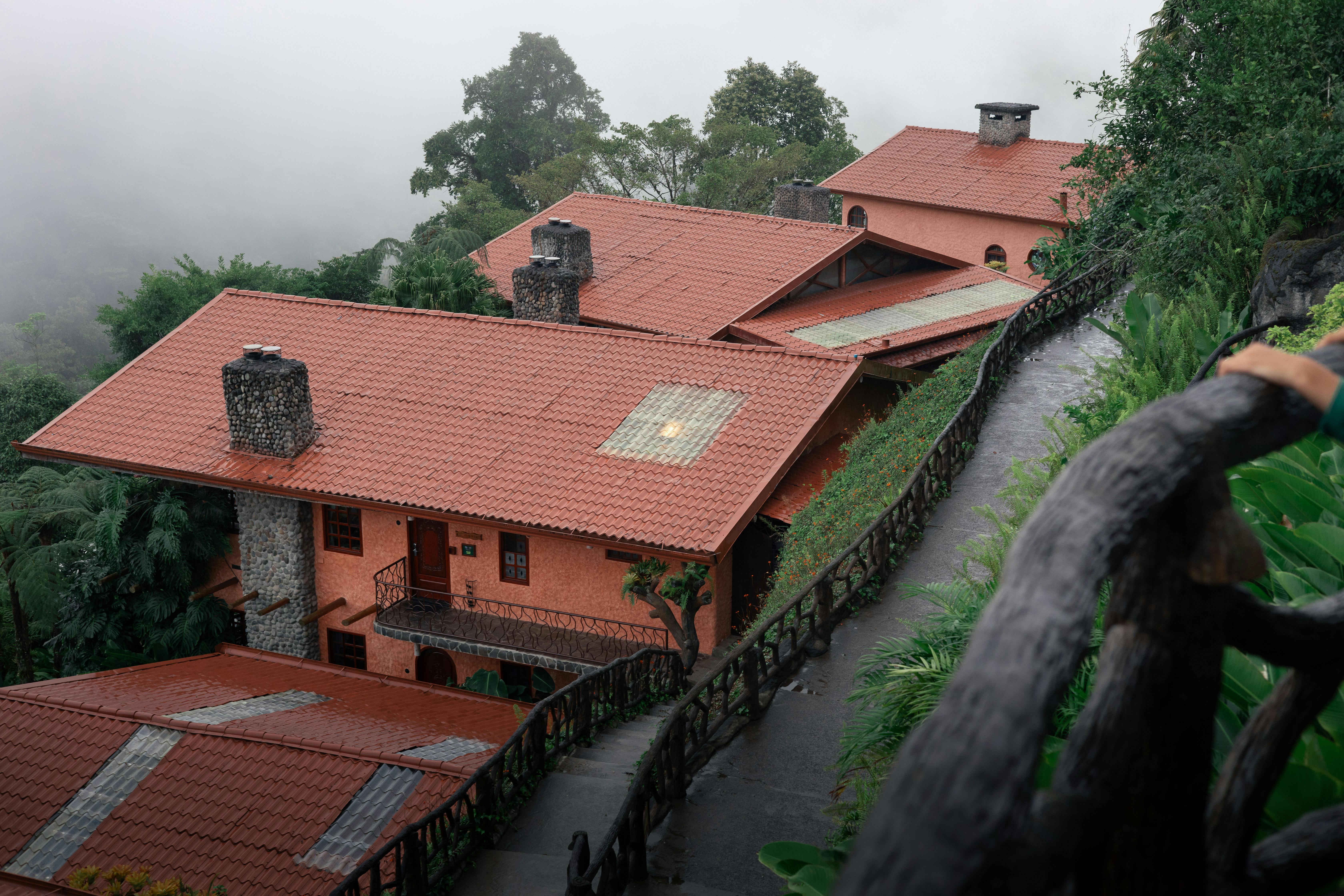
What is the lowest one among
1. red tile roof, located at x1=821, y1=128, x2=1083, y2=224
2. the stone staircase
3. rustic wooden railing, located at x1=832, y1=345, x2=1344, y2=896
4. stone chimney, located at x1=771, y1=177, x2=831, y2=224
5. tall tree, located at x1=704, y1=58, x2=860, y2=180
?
the stone staircase

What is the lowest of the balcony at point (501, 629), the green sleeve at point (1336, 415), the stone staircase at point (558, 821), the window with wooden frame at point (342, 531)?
the balcony at point (501, 629)

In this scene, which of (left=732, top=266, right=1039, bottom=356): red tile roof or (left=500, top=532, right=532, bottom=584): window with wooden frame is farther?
(left=732, top=266, right=1039, bottom=356): red tile roof

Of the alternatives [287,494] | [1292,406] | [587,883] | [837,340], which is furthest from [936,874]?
[837,340]

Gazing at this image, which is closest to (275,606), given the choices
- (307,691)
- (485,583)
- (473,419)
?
(307,691)

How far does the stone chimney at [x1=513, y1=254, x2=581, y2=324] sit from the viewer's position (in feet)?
82.3

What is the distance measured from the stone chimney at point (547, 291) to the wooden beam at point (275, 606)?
8934 mm

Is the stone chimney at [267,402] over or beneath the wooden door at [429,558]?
over

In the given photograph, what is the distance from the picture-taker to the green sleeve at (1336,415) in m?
2.83

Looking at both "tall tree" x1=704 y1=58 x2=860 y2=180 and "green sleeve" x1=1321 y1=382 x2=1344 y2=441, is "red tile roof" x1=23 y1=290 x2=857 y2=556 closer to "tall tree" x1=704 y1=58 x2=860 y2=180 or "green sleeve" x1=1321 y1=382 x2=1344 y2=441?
"green sleeve" x1=1321 y1=382 x2=1344 y2=441

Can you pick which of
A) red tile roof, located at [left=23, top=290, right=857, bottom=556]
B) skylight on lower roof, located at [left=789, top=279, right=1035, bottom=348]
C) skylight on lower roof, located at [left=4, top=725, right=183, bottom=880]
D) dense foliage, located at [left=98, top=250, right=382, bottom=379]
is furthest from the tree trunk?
skylight on lower roof, located at [left=789, top=279, right=1035, bottom=348]

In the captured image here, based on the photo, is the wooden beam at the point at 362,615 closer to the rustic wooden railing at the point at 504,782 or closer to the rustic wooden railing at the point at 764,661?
the rustic wooden railing at the point at 504,782

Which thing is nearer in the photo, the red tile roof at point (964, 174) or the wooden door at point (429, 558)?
the wooden door at point (429, 558)

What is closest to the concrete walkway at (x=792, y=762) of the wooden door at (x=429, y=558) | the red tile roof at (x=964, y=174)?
the wooden door at (x=429, y=558)

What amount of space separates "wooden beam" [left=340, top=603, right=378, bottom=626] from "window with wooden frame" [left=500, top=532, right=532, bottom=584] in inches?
95.2
